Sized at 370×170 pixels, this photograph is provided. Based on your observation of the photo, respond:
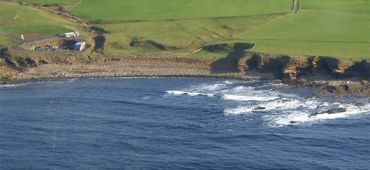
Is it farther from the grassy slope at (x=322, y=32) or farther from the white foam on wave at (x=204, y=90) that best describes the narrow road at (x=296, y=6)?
the white foam on wave at (x=204, y=90)

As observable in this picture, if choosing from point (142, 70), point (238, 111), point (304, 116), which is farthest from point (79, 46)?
point (304, 116)

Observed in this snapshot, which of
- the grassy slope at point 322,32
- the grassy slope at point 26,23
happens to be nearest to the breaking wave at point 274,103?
the grassy slope at point 322,32

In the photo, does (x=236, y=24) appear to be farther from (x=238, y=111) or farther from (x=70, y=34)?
(x=238, y=111)

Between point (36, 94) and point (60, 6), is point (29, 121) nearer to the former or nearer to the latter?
point (36, 94)

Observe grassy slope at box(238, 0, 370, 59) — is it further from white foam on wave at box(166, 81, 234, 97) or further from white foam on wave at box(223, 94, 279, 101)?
white foam on wave at box(223, 94, 279, 101)

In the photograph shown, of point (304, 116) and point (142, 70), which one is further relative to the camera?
point (142, 70)
